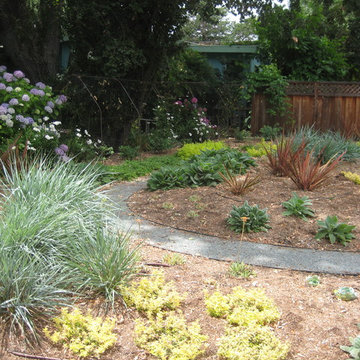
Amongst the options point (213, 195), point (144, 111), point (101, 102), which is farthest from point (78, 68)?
point (213, 195)

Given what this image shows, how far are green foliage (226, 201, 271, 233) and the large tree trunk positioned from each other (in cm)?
753

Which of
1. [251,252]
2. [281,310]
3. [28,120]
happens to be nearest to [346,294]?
[281,310]

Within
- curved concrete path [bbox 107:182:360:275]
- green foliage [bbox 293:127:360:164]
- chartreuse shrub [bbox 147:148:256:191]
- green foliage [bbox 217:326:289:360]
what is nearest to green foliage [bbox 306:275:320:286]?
curved concrete path [bbox 107:182:360:275]

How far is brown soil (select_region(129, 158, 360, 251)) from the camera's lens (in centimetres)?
468

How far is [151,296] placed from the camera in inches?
123

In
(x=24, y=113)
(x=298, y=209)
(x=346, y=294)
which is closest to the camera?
(x=346, y=294)

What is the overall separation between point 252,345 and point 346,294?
Result: 1.02m

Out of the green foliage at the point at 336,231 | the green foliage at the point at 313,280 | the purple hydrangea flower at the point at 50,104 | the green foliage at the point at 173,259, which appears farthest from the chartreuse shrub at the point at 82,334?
the purple hydrangea flower at the point at 50,104

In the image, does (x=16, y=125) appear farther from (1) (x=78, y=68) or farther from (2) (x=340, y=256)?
(2) (x=340, y=256)

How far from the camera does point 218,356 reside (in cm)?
264

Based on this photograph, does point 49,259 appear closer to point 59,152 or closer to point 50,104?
point 59,152

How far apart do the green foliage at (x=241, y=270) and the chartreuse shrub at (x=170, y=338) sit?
87cm

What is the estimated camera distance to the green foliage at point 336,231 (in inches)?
178

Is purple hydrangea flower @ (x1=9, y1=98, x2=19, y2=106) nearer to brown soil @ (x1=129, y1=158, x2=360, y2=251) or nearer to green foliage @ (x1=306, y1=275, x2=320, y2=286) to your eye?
brown soil @ (x1=129, y1=158, x2=360, y2=251)
